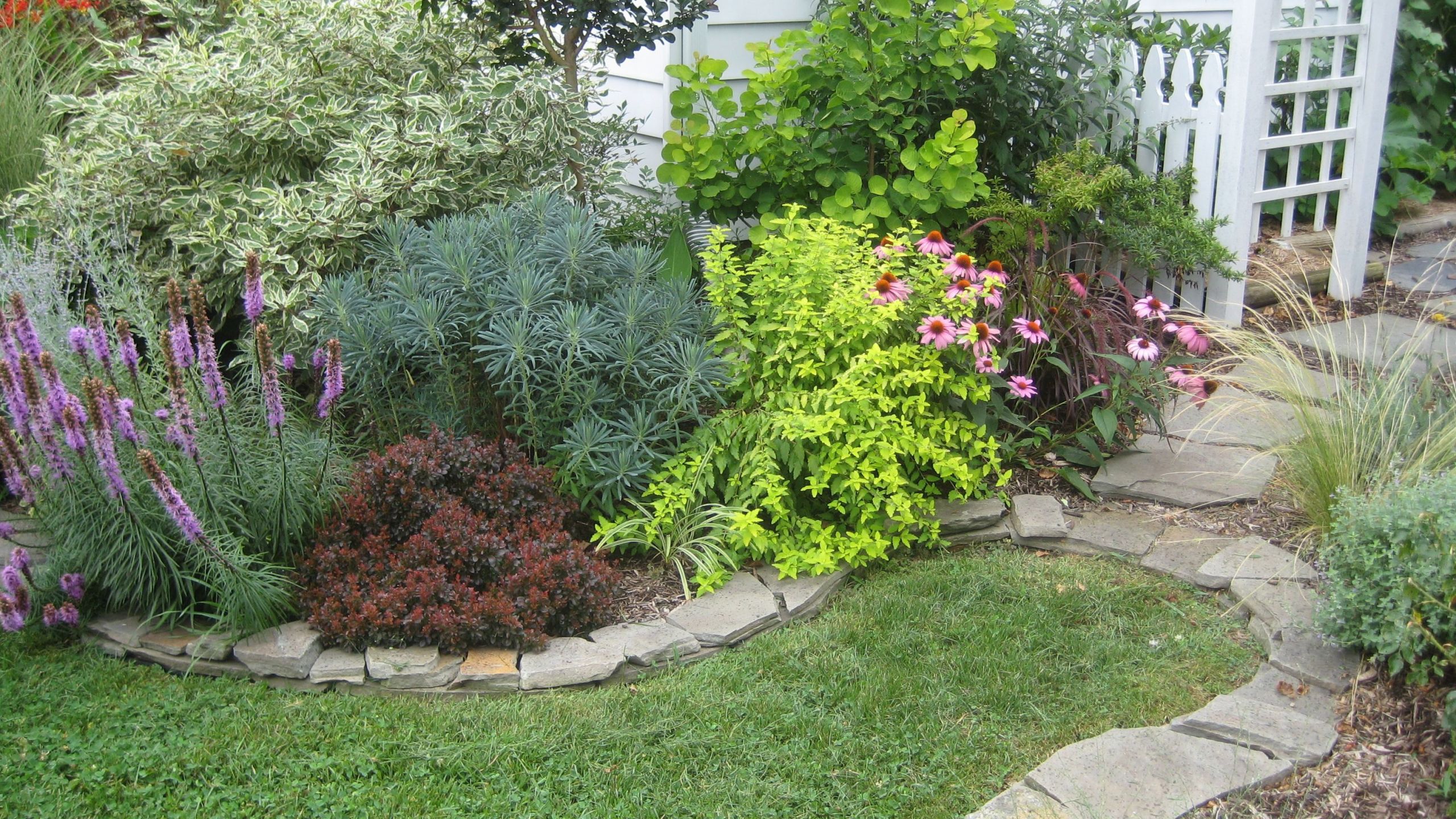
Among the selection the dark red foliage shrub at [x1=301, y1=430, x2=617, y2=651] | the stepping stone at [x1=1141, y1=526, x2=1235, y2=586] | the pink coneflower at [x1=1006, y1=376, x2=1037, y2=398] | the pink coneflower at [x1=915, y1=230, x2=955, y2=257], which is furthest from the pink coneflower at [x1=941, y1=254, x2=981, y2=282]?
the dark red foliage shrub at [x1=301, y1=430, x2=617, y2=651]

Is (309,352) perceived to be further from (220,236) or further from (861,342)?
(861,342)

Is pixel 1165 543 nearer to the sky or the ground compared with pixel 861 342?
nearer to the ground

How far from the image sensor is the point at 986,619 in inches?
131

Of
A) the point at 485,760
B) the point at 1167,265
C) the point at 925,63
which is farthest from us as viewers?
the point at 1167,265

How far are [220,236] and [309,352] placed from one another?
0.65 meters

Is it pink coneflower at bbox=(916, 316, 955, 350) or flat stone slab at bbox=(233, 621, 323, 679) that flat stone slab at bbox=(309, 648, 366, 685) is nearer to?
flat stone slab at bbox=(233, 621, 323, 679)

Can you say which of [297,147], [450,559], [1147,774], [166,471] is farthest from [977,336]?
[297,147]

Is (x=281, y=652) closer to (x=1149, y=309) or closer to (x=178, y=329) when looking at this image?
(x=178, y=329)

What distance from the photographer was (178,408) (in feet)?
9.74

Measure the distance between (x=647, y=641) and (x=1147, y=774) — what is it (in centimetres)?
134

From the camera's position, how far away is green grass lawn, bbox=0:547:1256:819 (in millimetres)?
2650

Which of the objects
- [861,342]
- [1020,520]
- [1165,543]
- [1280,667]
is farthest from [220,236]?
[1280,667]

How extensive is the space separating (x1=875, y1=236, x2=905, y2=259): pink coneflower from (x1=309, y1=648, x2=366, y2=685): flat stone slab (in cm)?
214

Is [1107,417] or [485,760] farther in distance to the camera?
[1107,417]
